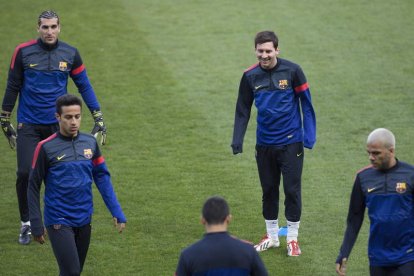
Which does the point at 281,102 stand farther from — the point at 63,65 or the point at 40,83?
the point at 40,83

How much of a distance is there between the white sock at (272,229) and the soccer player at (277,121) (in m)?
0.03

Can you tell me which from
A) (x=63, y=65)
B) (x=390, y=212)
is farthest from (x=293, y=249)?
(x=63, y=65)

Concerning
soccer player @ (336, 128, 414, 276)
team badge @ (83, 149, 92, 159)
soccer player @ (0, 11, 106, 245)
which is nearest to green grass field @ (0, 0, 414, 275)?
soccer player @ (0, 11, 106, 245)

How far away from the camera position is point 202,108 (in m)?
17.2

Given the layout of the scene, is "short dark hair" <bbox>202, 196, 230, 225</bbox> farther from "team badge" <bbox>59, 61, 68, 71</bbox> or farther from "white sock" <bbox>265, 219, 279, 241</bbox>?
"team badge" <bbox>59, 61, 68, 71</bbox>

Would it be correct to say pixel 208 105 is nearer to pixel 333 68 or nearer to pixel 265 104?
pixel 333 68

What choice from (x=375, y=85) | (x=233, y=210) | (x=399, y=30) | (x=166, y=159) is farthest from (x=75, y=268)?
(x=399, y=30)

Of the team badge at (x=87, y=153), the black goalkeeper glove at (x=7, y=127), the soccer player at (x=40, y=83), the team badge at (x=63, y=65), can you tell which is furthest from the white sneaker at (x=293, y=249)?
the black goalkeeper glove at (x=7, y=127)

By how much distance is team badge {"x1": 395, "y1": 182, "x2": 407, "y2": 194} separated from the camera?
7930 mm

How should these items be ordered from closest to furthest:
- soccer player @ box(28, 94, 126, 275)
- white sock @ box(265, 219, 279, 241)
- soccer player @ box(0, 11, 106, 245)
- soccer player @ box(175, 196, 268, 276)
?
soccer player @ box(175, 196, 268, 276) < soccer player @ box(28, 94, 126, 275) < soccer player @ box(0, 11, 106, 245) < white sock @ box(265, 219, 279, 241)

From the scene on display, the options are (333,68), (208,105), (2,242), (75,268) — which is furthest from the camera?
(333,68)

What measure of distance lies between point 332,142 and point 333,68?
3662 mm

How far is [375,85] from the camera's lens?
1789 cm

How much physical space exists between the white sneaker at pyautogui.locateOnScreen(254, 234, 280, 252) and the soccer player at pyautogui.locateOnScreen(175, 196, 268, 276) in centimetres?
448
